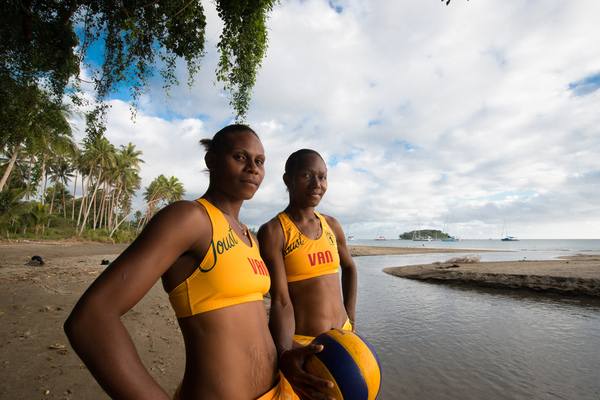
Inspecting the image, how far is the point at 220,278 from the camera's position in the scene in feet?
4.70

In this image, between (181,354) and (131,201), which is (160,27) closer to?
(181,354)

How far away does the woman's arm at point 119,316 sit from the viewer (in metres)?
1.00

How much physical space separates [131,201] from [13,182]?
1918 centimetres

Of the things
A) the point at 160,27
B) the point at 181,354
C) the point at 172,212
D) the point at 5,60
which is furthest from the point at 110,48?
the point at 172,212

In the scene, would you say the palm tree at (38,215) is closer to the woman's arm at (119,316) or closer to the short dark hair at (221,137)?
the short dark hair at (221,137)

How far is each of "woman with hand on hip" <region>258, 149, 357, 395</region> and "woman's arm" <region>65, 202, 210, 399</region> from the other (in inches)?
49.7

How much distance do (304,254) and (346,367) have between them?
1187mm

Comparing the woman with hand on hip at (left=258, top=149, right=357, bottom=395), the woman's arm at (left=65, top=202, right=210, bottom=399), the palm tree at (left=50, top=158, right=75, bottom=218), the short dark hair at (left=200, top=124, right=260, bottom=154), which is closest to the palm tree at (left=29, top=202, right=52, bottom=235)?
the palm tree at (left=50, top=158, right=75, bottom=218)

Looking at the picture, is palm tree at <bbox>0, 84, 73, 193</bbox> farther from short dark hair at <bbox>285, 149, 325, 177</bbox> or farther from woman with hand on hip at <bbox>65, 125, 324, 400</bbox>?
woman with hand on hip at <bbox>65, 125, 324, 400</bbox>

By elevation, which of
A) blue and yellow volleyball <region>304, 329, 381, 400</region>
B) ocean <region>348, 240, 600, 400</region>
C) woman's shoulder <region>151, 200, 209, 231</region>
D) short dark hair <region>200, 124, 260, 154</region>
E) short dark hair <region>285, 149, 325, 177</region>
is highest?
short dark hair <region>285, 149, 325, 177</region>

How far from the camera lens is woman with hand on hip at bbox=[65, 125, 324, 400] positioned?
1025 mm

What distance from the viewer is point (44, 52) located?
7.12 meters

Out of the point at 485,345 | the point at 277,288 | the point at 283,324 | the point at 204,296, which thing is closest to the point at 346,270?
the point at 277,288

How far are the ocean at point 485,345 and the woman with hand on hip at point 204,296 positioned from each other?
151 inches
